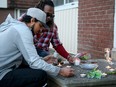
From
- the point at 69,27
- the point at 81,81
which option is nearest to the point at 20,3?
the point at 69,27

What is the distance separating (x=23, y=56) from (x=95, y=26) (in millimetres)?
2865

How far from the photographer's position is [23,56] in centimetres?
320

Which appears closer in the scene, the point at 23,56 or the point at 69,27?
the point at 23,56

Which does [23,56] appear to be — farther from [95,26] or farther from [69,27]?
[69,27]

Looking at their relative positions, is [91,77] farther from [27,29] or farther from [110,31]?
[110,31]

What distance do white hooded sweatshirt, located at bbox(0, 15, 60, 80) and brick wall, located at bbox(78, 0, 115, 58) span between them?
238 cm

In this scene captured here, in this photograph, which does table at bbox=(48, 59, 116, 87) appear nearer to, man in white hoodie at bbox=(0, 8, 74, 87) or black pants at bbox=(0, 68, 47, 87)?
man in white hoodie at bbox=(0, 8, 74, 87)

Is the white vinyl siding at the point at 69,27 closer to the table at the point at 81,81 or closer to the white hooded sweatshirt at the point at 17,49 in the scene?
the table at the point at 81,81

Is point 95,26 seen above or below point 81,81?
above

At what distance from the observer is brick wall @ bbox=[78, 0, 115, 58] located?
5.32m

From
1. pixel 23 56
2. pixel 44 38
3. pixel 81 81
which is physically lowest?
pixel 81 81

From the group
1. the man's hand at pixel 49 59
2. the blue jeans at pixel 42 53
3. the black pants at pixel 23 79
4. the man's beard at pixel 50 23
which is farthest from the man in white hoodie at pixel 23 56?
the blue jeans at pixel 42 53

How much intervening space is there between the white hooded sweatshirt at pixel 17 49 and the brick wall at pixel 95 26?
2.38 m

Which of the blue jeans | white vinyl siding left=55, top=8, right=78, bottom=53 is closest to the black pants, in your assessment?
the blue jeans
